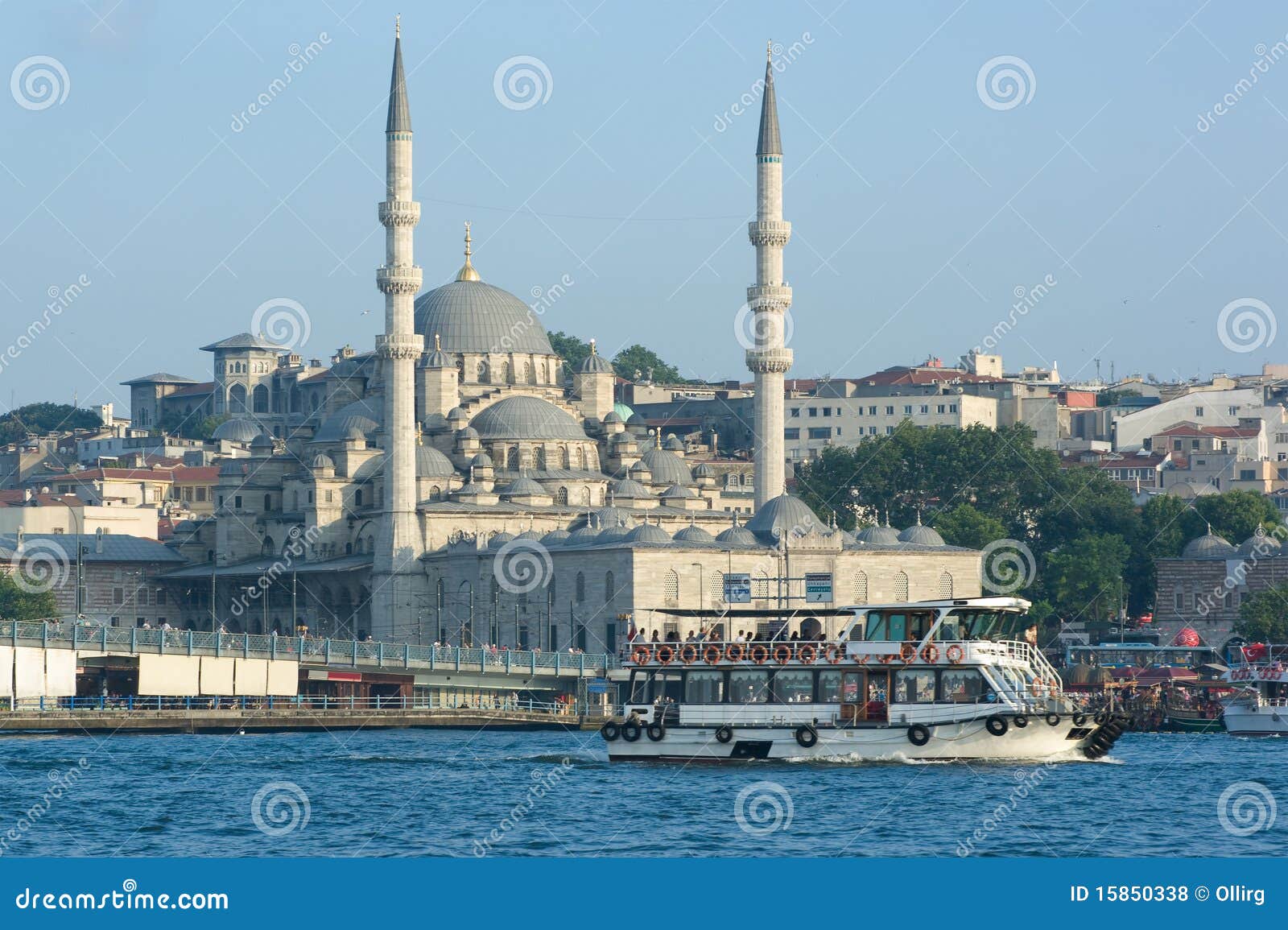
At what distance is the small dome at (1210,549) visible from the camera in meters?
88.8

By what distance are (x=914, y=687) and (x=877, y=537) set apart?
40.8 m

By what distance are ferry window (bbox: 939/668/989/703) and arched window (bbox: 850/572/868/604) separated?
3826 centimetres

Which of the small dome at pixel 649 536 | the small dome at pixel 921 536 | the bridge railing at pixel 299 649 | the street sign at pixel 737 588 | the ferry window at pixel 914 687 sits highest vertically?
the small dome at pixel 921 536

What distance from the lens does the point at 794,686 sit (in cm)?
4469

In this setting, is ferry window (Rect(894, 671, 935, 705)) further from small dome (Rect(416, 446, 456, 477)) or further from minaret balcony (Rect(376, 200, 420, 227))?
small dome (Rect(416, 446, 456, 477))

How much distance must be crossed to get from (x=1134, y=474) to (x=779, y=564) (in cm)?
4381

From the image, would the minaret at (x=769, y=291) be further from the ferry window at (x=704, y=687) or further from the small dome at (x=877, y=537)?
the ferry window at (x=704, y=687)

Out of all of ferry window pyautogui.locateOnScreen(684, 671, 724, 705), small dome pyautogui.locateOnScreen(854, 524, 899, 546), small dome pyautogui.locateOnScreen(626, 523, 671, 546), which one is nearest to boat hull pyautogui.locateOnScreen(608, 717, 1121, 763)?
ferry window pyautogui.locateOnScreen(684, 671, 724, 705)

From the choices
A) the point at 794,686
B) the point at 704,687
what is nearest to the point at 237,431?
the point at 704,687

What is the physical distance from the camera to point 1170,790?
40.0 meters

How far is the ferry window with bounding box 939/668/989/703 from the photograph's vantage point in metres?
43.7

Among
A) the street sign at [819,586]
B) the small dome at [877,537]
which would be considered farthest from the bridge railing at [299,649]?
the small dome at [877,537]

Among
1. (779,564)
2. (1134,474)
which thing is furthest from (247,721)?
(1134,474)

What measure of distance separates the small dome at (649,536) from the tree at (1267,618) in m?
18.4
